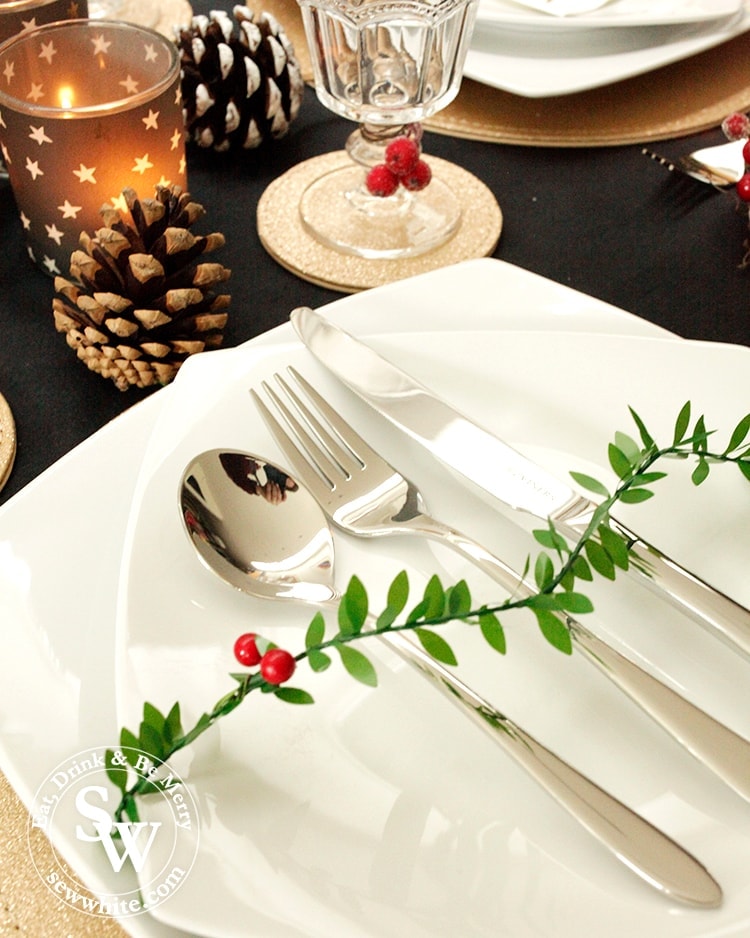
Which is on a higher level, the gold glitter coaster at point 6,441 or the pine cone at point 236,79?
the pine cone at point 236,79

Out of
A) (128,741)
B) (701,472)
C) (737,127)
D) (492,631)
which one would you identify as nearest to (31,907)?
(128,741)

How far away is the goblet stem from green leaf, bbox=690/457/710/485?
11.9 inches

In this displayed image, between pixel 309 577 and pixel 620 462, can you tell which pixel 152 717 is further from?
pixel 620 462

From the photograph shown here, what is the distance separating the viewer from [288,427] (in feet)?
1.41

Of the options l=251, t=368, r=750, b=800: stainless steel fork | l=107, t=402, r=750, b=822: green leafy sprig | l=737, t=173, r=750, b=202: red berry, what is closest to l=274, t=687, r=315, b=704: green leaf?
l=107, t=402, r=750, b=822: green leafy sprig

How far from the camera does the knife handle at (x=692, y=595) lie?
1.12 ft

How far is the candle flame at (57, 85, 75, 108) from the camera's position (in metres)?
0.60

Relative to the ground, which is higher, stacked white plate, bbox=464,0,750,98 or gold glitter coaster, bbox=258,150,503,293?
stacked white plate, bbox=464,0,750,98

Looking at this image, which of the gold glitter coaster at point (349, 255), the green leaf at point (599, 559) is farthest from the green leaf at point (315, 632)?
the gold glitter coaster at point (349, 255)

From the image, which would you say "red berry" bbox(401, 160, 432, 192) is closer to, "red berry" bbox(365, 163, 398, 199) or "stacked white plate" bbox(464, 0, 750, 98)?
"red berry" bbox(365, 163, 398, 199)

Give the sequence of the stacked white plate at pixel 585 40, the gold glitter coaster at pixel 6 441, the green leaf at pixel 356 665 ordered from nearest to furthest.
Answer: the green leaf at pixel 356 665
the gold glitter coaster at pixel 6 441
the stacked white plate at pixel 585 40

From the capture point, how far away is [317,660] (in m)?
0.28

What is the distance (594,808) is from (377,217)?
1.50ft

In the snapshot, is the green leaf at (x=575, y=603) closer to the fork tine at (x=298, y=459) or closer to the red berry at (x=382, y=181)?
the fork tine at (x=298, y=459)
